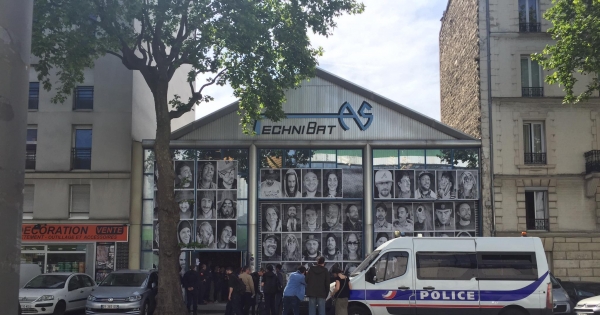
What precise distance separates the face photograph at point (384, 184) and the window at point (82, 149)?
40.9ft

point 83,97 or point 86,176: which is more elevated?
point 83,97

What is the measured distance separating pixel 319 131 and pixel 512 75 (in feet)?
28.6

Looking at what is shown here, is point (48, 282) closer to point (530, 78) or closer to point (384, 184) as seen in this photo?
point (384, 184)

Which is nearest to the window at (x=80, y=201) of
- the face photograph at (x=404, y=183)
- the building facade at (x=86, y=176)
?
the building facade at (x=86, y=176)

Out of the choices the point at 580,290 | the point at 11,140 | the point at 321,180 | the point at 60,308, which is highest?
the point at 321,180

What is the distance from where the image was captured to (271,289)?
1694 centimetres

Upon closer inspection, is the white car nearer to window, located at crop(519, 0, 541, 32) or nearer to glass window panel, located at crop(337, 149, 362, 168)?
glass window panel, located at crop(337, 149, 362, 168)

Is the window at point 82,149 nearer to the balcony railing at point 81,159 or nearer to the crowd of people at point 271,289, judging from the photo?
the balcony railing at point 81,159

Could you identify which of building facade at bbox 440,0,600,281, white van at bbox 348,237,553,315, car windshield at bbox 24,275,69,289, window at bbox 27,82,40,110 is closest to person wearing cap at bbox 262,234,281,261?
car windshield at bbox 24,275,69,289

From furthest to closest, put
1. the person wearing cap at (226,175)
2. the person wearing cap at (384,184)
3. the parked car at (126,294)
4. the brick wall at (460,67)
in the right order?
the brick wall at (460,67) < the person wearing cap at (226,175) < the person wearing cap at (384,184) < the parked car at (126,294)

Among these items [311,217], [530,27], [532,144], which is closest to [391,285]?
[311,217]

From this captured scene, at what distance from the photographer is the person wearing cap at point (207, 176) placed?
26.1m

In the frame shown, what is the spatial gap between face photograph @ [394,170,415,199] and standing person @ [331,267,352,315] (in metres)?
12.2

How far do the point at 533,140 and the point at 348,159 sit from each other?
26.4 feet
